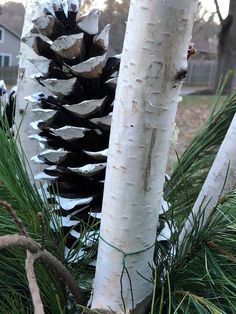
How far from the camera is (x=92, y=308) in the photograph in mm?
701

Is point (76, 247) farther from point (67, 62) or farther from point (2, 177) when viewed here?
point (67, 62)

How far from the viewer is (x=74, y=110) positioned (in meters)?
0.81

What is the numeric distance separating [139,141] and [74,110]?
0.68 ft

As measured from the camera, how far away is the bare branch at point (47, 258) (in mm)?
554

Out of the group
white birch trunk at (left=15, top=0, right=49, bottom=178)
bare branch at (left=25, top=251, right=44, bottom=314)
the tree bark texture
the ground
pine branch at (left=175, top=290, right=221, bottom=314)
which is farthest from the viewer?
the tree bark texture

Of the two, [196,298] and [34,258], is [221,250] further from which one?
[34,258]

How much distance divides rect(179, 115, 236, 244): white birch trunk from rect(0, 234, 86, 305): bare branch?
0.17 metres

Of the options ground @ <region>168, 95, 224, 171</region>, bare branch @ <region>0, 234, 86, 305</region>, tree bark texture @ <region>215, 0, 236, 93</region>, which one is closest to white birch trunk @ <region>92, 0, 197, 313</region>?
bare branch @ <region>0, 234, 86, 305</region>

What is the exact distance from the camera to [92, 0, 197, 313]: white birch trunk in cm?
59

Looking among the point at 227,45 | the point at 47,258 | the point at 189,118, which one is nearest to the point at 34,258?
the point at 47,258

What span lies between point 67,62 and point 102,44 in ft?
0.22

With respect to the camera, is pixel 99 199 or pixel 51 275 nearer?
pixel 51 275

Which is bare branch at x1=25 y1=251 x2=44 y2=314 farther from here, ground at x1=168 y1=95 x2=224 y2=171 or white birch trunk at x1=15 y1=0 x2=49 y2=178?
ground at x1=168 y1=95 x2=224 y2=171

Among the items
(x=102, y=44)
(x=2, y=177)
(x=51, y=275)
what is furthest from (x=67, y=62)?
(x=51, y=275)
